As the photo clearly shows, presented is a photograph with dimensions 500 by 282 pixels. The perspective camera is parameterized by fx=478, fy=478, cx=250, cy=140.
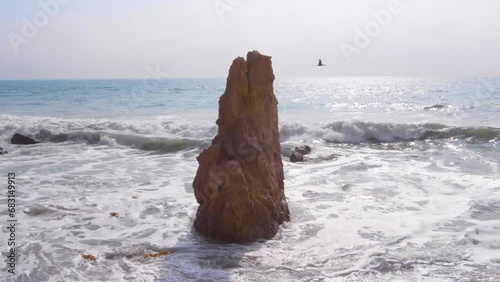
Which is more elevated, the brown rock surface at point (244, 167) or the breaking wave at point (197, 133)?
the brown rock surface at point (244, 167)

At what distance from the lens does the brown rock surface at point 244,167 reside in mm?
6125

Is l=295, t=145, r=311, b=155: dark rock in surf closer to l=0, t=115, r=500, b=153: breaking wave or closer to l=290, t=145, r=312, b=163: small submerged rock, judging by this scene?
l=290, t=145, r=312, b=163: small submerged rock

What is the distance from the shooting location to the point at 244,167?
6414 mm

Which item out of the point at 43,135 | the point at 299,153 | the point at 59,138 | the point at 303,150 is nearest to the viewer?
the point at 299,153

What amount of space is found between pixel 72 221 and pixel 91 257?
1.77 meters

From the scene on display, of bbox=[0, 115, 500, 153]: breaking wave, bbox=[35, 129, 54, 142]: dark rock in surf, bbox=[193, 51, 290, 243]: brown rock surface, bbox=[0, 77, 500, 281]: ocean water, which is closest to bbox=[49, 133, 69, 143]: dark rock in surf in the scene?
bbox=[0, 115, 500, 153]: breaking wave

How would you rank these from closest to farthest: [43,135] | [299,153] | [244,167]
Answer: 1. [244,167]
2. [299,153]
3. [43,135]

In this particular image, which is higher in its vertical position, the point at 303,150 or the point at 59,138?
the point at 303,150

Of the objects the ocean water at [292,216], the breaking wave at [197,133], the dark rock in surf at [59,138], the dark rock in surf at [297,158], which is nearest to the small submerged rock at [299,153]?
the dark rock in surf at [297,158]

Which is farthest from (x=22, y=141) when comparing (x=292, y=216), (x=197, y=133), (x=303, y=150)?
(x=292, y=216)

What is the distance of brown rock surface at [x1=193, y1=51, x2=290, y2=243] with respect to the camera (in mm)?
6125

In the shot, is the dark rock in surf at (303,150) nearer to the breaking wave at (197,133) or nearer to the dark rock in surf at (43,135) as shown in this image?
the breaking wave at (197,133)

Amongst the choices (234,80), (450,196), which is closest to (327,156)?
(450,196)

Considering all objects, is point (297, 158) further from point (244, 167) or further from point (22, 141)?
point (22, 141)
